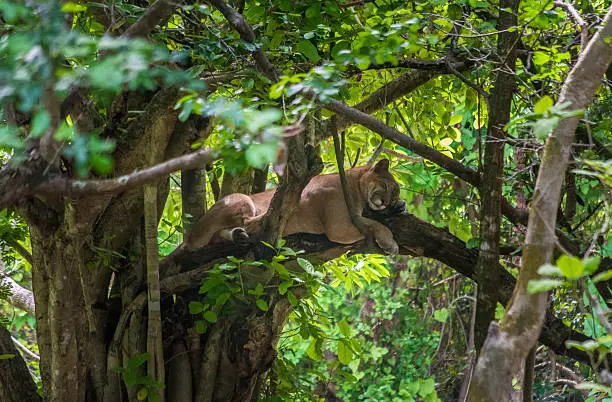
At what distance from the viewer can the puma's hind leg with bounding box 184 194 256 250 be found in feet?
17.6

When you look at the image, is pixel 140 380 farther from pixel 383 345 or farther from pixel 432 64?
pixel 383 345

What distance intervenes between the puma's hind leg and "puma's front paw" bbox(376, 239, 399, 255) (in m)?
0.98

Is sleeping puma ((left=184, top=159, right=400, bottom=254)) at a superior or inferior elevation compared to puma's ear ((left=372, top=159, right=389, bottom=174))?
inferior

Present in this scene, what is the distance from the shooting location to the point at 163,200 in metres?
5.56

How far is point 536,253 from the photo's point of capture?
2848mm

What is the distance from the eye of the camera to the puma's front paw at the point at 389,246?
5230 millimetres

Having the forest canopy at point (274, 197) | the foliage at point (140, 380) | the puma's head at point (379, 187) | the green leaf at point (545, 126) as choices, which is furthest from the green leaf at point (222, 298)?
the green leaf at point (545, 126)

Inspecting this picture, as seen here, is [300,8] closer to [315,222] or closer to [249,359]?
[315,222]

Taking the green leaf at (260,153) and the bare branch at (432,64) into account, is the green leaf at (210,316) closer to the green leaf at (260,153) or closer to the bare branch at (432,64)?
the bare branch at (432,64)

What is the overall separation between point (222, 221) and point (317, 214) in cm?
78

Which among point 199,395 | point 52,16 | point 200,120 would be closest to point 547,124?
point 52,16

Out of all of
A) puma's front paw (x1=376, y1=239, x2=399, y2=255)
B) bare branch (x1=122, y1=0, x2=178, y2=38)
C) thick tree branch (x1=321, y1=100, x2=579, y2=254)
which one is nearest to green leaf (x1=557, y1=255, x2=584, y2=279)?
bare branch (x1=122, y1=0, x2=178, y2=38)

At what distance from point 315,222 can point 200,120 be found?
4.06ft

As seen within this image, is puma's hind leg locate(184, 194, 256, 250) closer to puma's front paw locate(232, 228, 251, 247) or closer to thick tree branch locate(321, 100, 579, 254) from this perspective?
puma's front paw locate(232, 228, 251, 247)
